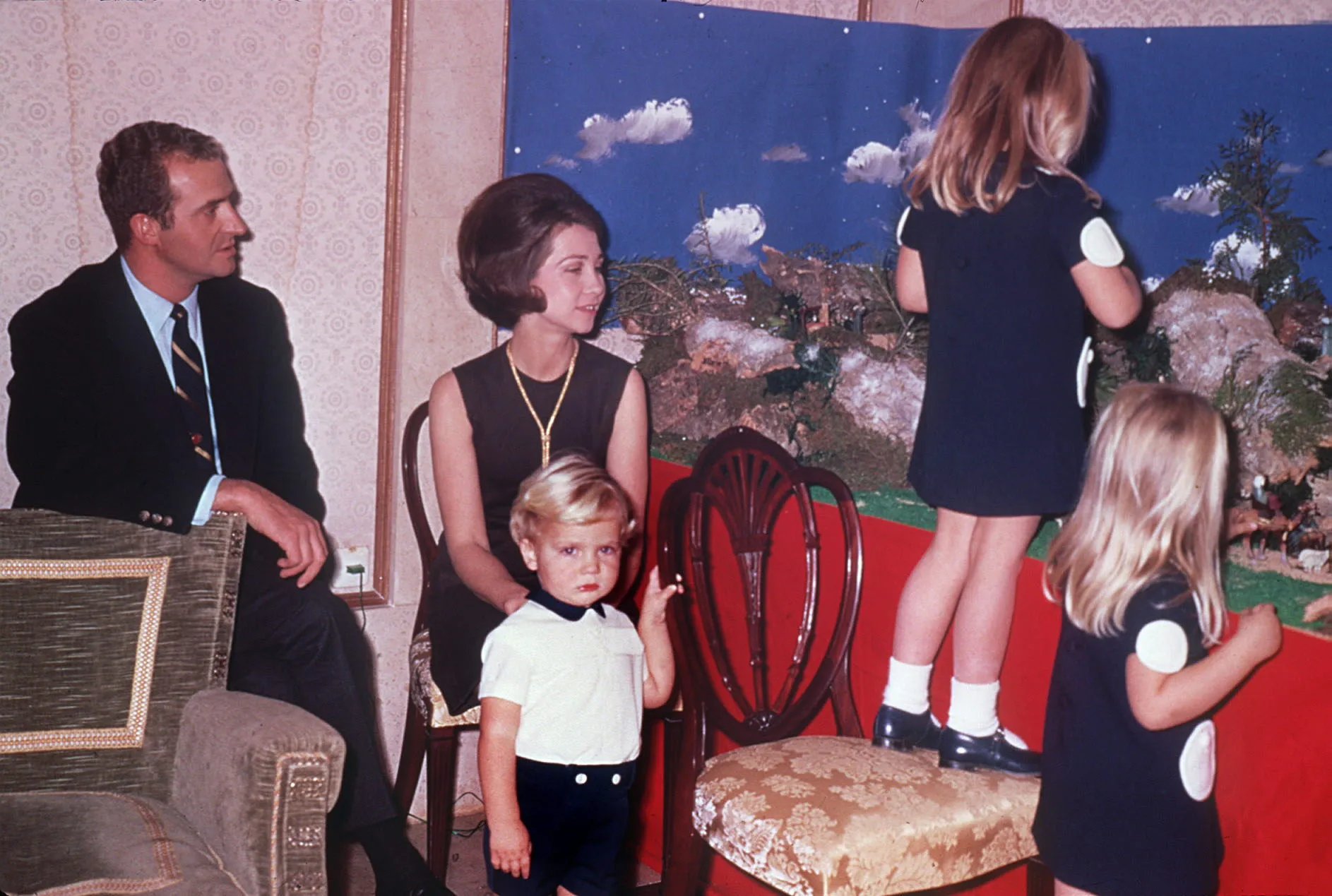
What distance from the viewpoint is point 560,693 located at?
1847mm

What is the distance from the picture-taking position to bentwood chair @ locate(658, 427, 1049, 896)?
5.98 ft

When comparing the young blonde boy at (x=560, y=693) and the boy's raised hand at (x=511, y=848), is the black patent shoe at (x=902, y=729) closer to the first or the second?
the young blonde boy at (x=560, y=693)

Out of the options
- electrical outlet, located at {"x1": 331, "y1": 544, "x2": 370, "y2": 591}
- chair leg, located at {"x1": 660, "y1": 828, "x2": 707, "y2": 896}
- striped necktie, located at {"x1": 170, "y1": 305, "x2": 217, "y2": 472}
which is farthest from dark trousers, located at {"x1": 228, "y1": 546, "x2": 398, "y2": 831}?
chair leg, located at {"x1": 660, "y1": 828, "x2": 707, "y2": 896}

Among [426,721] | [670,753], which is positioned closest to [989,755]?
[670,753]

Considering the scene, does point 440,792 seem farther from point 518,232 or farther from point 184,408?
point 518,232

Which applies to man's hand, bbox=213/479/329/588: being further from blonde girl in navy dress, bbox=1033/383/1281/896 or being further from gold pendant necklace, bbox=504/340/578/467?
blonde girl in navy dress, bbox=1033/383/1281/896

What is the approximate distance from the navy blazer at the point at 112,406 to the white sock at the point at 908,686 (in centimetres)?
128

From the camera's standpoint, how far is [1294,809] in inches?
63.4

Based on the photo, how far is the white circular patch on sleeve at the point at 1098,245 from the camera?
1.70m

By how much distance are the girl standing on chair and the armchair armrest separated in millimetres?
504

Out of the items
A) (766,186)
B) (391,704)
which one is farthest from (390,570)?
(766,186)

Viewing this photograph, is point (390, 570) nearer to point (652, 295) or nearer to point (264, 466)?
point (264, 466)

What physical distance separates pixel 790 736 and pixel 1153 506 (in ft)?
3.07

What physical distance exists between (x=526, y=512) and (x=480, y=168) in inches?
56.6
